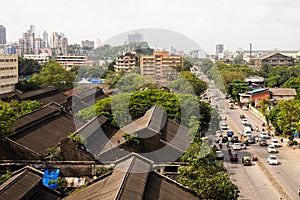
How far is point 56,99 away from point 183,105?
1973cm

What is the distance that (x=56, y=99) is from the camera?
47062 mm

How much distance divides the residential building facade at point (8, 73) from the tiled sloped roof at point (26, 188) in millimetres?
40865

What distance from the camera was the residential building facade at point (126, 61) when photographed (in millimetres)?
86938

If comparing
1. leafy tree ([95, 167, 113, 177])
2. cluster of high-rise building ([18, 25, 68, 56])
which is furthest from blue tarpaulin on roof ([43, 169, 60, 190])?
cluster of high-rise building ([18, 25, 68, 56])

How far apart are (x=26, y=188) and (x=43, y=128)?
12524 mm

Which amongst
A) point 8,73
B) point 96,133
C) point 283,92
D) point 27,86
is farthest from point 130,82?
point 96,133

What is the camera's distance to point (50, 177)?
19.1 metres

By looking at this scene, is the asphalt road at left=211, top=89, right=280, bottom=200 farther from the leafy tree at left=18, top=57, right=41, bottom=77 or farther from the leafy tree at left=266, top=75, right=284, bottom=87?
the leafy tree at left=18, top=57, right=41, bottom=77

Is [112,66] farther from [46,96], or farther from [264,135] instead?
[264,135]

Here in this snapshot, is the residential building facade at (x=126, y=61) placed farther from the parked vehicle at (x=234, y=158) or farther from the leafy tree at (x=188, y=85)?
the parked vehicle at (x=234, y=158)

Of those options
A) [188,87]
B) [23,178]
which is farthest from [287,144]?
[23,178]

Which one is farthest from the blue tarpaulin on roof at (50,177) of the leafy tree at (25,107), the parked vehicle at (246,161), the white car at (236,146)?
the leafy tree at (25,107)

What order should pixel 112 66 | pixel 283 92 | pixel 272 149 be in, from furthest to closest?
pixel 112 66, pixel 283 92, pixel 272 149

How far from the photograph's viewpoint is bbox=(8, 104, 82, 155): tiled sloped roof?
78.0 feet
